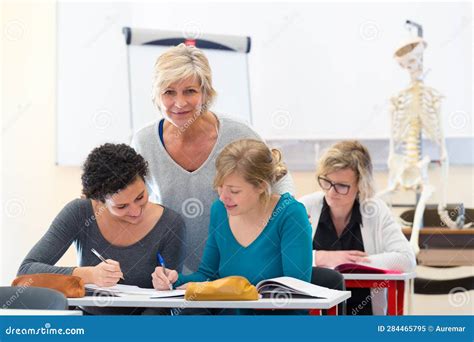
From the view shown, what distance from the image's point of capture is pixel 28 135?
5.92 meters

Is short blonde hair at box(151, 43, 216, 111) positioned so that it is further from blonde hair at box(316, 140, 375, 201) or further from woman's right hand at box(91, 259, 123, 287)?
blonde hair at box(316, 140, 375, 201)

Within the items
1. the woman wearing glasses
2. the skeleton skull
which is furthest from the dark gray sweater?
the skeleton skull

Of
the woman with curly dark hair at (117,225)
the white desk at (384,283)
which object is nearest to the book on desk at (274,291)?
the woman with curly dark hair at (117,225)

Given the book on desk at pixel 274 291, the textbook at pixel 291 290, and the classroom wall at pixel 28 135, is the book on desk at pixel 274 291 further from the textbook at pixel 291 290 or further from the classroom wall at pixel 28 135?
the classroom wall at pixel 28 135

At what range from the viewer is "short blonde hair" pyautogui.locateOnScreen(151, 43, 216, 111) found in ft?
9.86

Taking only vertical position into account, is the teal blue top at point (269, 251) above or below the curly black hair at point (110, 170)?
below

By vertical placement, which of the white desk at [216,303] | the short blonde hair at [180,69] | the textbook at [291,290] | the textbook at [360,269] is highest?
the short blonde hair at [180,69]

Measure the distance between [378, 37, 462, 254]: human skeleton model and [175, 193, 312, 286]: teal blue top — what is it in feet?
7.94

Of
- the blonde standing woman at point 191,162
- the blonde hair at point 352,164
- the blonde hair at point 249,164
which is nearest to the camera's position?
the blonde hair at point 249,164

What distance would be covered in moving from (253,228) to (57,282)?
2.33 ft

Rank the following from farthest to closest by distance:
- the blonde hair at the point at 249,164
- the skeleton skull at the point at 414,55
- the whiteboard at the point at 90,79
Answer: the whiteboard at the point at 90,79
the skeleton skull at the point at 414,55
the blonde hair at the point at 249,164

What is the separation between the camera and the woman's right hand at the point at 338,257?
355cm

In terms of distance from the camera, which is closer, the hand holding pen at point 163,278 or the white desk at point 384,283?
the hand holding pen at point 163,278
